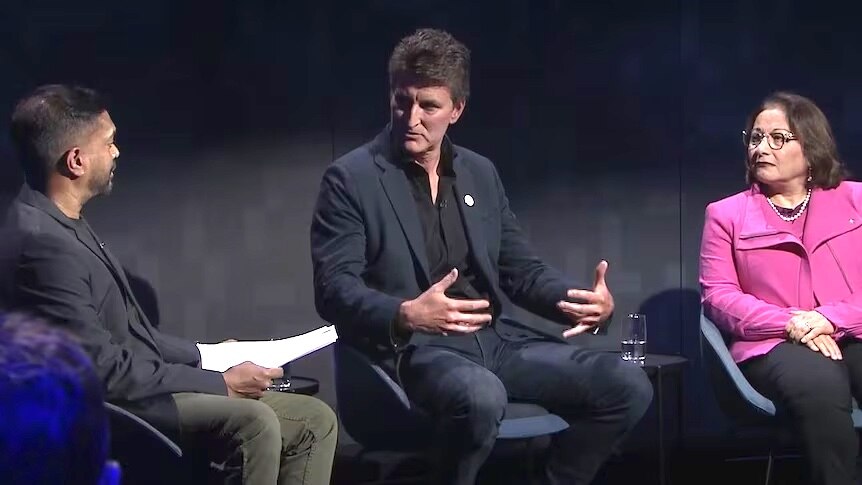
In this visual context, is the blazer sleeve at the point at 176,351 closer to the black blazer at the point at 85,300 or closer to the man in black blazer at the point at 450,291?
the black blazer at the point at 85,300

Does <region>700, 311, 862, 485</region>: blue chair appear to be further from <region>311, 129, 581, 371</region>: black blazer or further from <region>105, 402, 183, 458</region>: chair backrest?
<region>105, 402, 183, 458</region>: chair backrest

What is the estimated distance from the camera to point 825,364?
10.6 ft

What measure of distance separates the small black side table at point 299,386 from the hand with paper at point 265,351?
1.56ft

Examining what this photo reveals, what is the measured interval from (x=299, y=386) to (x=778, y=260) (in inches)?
67.1

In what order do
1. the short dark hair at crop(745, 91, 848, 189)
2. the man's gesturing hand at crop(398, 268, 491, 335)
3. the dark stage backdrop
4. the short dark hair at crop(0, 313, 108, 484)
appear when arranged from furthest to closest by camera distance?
1. the dark stage backdrop
2. the short dark hair at crop(745, 91, 848, 189)
3. the man's gesturing hand at crop(398, 268, 491, 335)
4. the short dark hair at crop(0, 313, 108, 484)

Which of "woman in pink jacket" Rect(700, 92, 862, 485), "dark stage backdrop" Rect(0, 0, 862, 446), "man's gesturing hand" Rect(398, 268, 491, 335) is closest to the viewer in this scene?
"man's gesturing hand" Rect(398, 268, 491, 335)

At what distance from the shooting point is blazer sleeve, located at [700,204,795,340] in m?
3.33

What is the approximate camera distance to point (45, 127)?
2809mm

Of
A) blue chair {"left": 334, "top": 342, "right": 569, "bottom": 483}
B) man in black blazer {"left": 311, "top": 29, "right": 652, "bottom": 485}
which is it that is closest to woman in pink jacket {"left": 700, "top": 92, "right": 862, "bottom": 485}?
man in black blazer {"left": 311, "top": 29, "right": 652, "bottom": 485}

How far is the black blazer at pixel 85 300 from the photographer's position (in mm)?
2562

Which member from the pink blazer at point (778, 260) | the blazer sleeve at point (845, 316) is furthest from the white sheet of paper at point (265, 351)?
the blazer sleeve at point (845, 316)

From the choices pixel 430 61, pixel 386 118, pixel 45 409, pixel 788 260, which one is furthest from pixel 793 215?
pixel 45 409

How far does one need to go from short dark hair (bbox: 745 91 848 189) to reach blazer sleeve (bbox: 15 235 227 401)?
7.44 feet

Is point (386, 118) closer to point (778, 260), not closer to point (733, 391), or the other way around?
point (778, 260)
